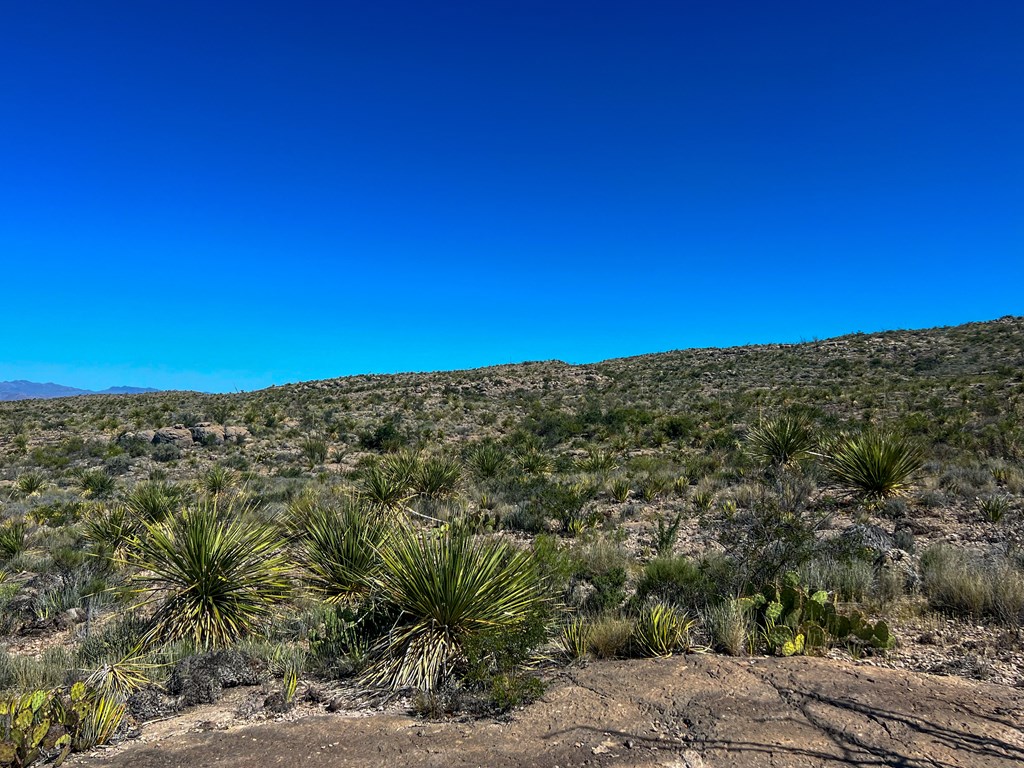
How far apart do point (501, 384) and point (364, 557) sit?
34064 mm

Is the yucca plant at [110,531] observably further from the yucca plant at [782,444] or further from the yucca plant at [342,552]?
the yucca plant at [782,444]

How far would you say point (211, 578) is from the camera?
6.66m

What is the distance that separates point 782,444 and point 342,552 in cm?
1128

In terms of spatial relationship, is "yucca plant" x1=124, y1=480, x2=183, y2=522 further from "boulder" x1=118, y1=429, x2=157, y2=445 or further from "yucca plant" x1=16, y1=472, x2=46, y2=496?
"boulder" x1=118, y1=429, x2=157, y2=445

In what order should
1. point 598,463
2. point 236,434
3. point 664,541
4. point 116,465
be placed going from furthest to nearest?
point 236,434
point 116,465
point 598,463
point 664,541

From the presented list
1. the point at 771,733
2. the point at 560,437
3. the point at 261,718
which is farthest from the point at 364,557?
the point at 560,437

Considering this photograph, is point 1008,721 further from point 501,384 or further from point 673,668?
point 501,384

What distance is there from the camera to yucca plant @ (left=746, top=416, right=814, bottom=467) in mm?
14633

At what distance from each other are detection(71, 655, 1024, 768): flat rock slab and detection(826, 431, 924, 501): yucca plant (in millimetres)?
7785

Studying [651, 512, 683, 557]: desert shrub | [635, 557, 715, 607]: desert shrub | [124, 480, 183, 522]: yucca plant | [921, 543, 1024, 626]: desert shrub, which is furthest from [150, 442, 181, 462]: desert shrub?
[921, 543, 1024, 626]: desert shrub

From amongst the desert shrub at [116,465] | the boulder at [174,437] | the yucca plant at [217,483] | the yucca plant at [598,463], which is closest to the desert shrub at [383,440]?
the yucca plant at [217,483]

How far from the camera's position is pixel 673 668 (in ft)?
16.2

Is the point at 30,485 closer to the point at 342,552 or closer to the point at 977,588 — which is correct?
the point at 342,552

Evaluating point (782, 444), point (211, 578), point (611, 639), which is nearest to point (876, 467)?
point (782, 444)
